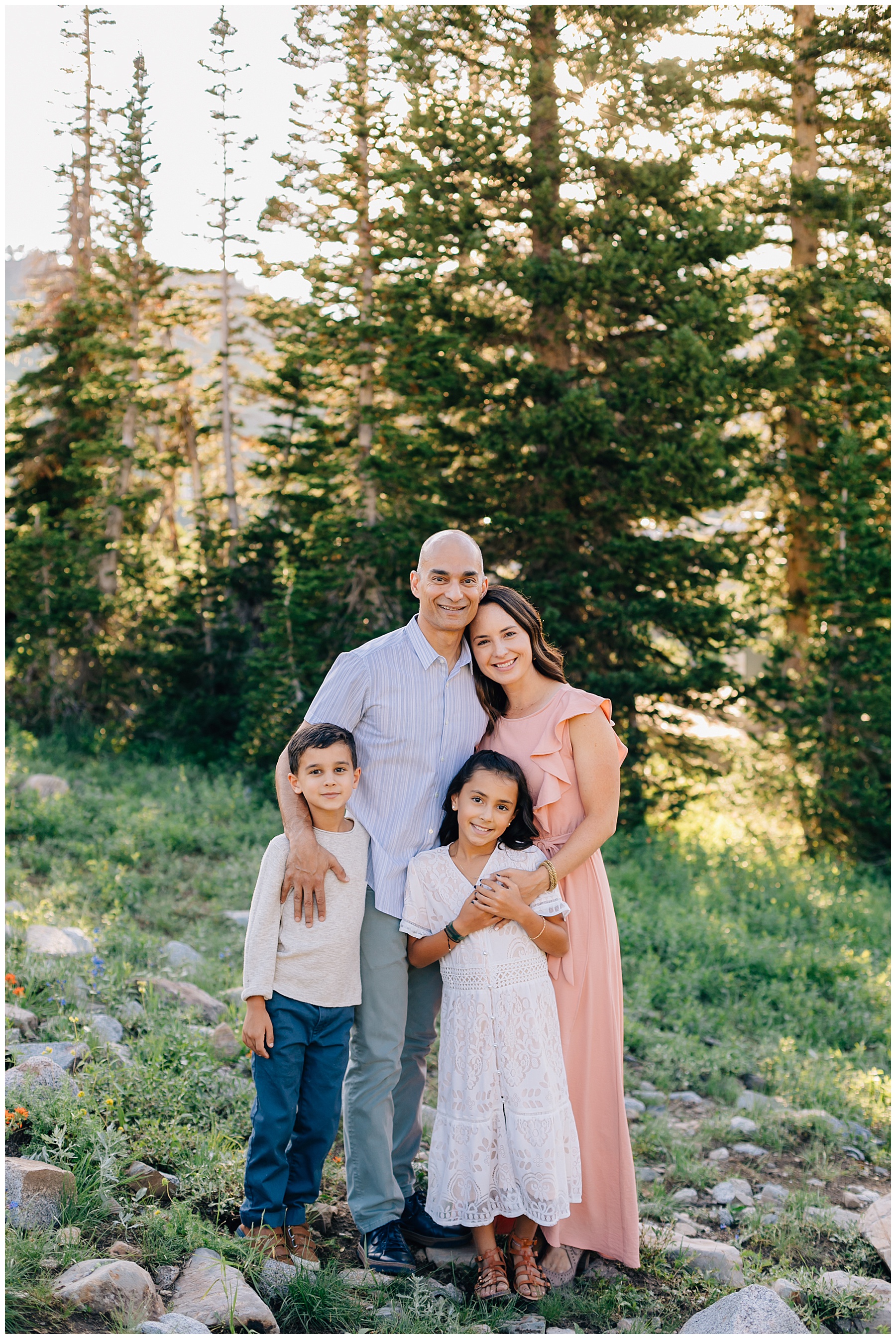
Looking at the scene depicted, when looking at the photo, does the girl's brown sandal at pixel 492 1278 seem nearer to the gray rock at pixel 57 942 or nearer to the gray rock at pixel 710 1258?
the gray rock at pixel 710 1258

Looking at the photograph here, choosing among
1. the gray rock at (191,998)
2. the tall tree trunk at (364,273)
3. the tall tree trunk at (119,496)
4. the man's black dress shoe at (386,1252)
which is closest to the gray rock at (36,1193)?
the man's black dress shoe at (386,1252)

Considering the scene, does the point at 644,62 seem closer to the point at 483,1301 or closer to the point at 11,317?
the point at 11,317

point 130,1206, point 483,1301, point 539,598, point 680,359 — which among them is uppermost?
point 680,359

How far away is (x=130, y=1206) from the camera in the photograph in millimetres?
3025

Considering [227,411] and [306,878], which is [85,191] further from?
[306,878]

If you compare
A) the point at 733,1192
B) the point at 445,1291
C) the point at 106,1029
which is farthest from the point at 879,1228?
the point at 106,1029

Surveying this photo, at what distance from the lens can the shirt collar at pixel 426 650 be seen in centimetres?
321

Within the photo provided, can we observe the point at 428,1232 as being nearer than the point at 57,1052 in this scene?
Yes

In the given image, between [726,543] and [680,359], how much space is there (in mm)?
1849

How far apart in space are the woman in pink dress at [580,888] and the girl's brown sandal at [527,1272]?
0.09m

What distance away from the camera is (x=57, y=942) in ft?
16.8

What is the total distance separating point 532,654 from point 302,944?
46.1 inches

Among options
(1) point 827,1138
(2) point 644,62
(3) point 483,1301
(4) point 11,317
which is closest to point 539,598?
(2) point 644,62

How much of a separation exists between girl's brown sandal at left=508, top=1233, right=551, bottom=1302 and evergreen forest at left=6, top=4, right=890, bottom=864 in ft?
22.6
